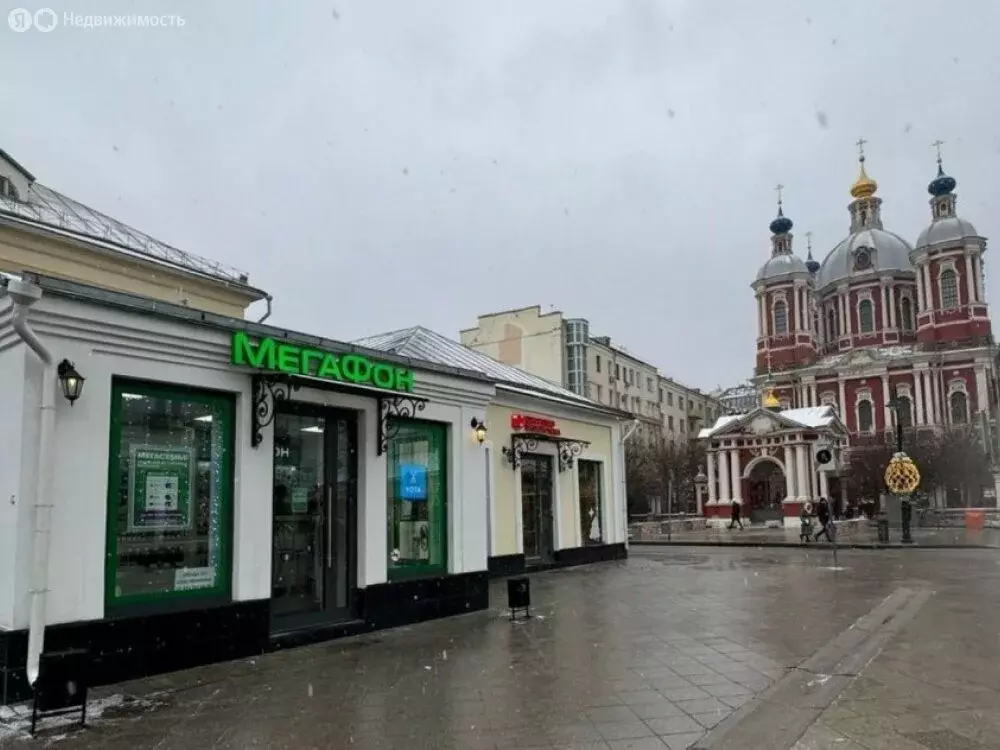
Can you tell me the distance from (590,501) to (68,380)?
14.8 metres

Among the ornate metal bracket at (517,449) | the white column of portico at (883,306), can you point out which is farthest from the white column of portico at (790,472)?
the white column of portico at (883,306)

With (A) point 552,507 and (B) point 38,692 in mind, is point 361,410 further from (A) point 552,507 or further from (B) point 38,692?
(A) point 552,507

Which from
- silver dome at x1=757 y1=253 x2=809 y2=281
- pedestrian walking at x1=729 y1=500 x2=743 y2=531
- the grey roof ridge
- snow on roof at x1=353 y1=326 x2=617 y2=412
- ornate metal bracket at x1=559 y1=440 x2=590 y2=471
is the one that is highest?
silver dome at x1=757 y1=253 x2=809 y2=281

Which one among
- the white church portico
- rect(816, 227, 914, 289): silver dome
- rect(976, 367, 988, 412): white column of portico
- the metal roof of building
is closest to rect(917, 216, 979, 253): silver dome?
rect(816, 227, 914, 289): silver dome

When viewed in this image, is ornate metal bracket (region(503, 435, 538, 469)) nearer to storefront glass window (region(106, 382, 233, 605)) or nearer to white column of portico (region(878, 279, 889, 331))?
storefront glass window (region(106, 382, 233, 605))

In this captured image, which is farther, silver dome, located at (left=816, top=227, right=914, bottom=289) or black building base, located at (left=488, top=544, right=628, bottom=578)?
silver dome, located at (left=816, top=227, right=914, bottom=289)

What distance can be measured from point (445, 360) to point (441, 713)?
1079cm

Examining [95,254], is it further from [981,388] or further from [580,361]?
[981,388]

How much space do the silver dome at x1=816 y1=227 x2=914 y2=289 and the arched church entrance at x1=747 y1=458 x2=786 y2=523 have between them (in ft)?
90.1

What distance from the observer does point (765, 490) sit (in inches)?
1727

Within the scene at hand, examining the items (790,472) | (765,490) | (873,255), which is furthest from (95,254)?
(873,255)

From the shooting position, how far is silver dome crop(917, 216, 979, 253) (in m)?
56.8

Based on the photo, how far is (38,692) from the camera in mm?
6000

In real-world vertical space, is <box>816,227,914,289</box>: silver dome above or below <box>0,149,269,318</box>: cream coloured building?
above
